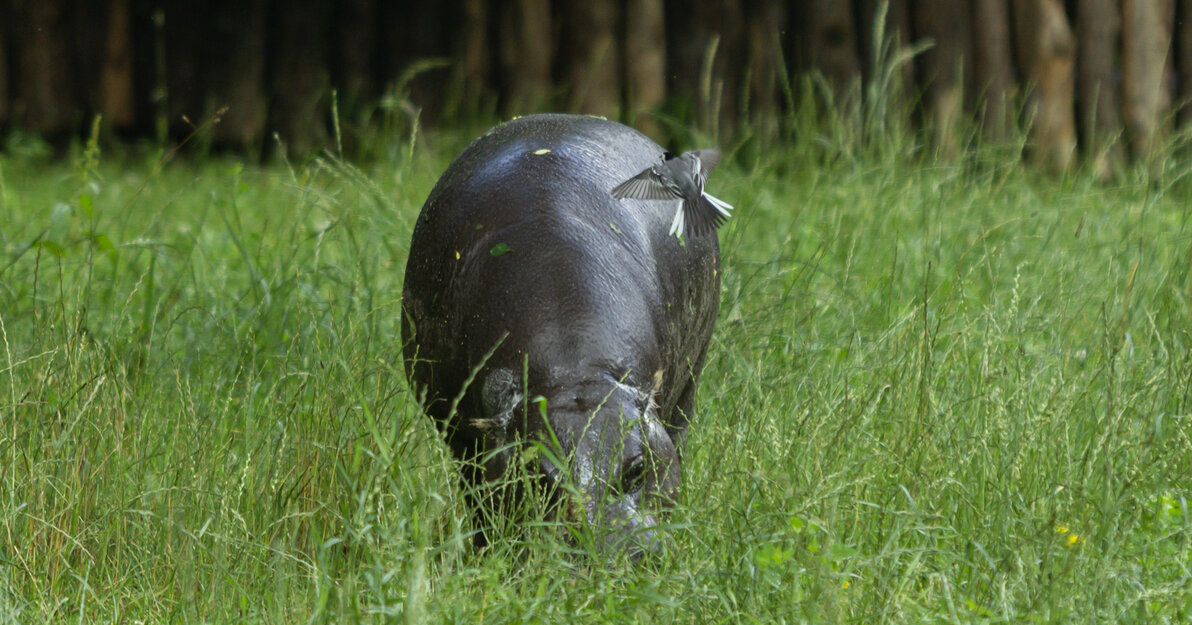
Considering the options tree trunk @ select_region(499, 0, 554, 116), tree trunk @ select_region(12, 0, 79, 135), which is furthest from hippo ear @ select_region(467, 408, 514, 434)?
tree trunk @ select_region(12, 0, 79, 135)

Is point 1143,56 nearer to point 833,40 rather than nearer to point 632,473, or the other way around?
point 833,40

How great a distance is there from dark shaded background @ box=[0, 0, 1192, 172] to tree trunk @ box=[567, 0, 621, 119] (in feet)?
0.04

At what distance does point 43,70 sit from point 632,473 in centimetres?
714

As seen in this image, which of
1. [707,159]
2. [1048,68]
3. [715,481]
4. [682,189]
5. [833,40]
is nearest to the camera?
[715,481]

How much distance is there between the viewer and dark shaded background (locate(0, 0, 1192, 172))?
23.2ft

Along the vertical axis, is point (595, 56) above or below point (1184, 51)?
below

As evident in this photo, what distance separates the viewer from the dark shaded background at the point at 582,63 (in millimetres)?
7059

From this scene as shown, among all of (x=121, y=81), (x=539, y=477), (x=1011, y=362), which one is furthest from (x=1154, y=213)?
(x=121, y=81)

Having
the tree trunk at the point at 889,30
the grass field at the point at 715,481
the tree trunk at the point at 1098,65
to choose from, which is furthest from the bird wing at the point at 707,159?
the tree trunk at the point at 1098,65

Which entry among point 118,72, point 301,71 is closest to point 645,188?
point 301,71

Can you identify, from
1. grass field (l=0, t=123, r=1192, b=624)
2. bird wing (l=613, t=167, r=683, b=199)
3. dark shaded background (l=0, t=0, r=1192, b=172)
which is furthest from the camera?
dark shaded background (l=0, t=0, r=1192, b=172)

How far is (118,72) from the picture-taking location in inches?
328

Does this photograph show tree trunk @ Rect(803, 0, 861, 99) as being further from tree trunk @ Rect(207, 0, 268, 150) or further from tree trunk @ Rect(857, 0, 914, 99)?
tree trunk @ Rect(207, 0, 268, 150)

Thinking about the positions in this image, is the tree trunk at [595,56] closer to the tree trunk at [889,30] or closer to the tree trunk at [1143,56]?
the tree trunk at [889,30]
